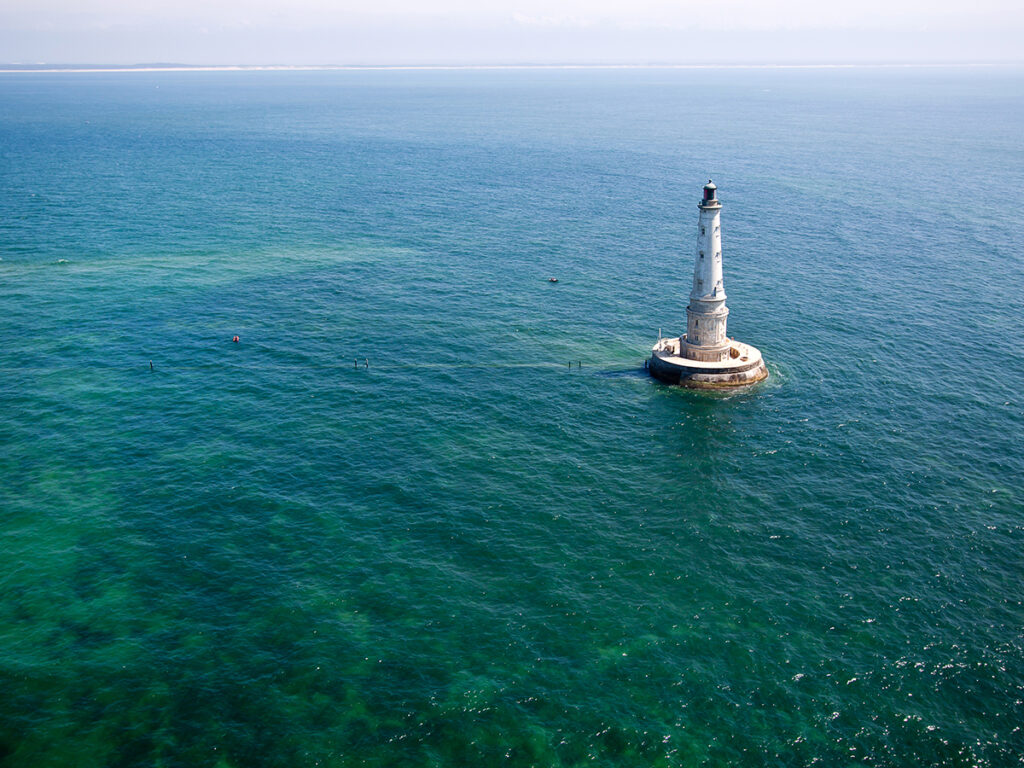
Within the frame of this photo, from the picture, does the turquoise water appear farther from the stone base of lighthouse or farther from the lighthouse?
the lighthouse

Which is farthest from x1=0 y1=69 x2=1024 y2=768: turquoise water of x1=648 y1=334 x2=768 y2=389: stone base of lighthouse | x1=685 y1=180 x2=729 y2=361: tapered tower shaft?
x1=685 y1=180 x2=729 y2=361: tapered tower shaft

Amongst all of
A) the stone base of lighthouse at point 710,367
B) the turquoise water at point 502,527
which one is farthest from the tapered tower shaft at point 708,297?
the turquoise water at point 502,527

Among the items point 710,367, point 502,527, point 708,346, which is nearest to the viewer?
point 502,527

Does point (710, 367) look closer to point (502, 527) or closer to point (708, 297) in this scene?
point (708, 297)

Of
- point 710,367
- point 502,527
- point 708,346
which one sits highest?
point 708,346

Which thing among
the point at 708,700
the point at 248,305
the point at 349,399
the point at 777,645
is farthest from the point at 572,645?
the point at 248,305

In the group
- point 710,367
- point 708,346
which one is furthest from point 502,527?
point 708,346

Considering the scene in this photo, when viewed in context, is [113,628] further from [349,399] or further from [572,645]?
[349,399]
